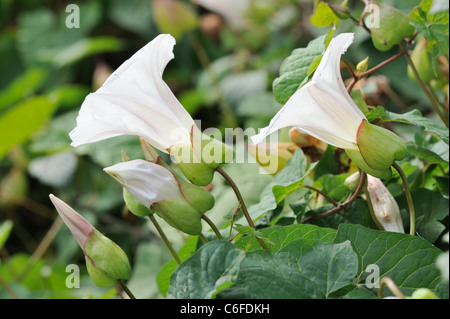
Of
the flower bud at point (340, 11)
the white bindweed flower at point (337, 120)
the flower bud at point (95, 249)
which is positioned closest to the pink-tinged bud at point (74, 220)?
the flower bud at point (95, 249)

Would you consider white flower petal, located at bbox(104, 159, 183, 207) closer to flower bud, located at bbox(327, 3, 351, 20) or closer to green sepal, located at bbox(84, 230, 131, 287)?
green sepal, located at bbox(84, 230, 131, 287)

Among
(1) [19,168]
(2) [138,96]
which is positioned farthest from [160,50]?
(1) [19,168]

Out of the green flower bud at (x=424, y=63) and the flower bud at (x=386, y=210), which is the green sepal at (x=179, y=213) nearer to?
the flower bud at (x=386, y=210)

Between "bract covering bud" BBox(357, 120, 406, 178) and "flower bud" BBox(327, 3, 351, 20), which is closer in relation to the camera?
"bract covering bud" BBox(357, 120, 406, 178)

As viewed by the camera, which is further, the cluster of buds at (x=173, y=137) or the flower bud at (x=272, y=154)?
the flower bud at (x=272, y=154)

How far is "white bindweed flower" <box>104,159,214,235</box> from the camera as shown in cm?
39

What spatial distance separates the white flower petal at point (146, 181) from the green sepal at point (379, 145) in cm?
13

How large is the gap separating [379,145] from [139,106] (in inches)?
6.6

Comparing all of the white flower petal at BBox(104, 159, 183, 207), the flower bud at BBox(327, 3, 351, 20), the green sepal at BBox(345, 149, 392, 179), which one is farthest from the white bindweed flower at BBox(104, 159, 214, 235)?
the flower bud at BBox(327, 3, 351, 20)

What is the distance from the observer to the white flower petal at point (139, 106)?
0.41 meters

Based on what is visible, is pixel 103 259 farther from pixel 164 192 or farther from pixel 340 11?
pixel 340 11
